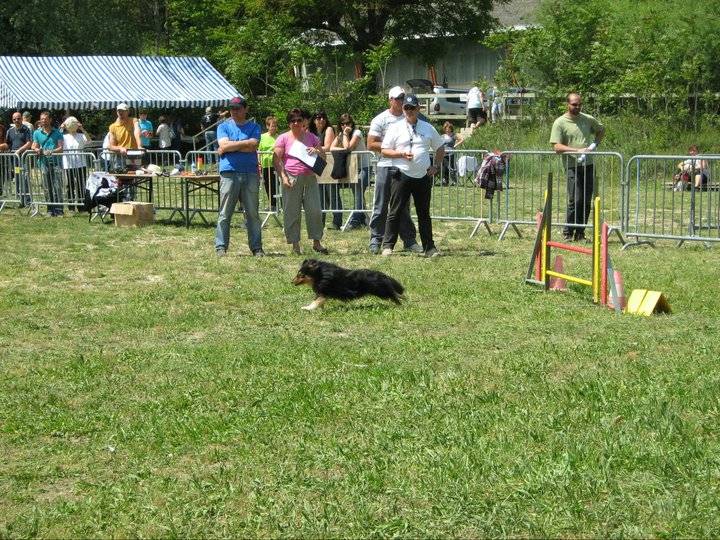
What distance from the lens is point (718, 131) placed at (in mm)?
29266

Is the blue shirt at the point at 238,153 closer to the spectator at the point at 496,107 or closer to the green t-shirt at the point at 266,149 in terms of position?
the green t-shirt at the point at 266,149

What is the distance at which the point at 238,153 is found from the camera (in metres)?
14.1

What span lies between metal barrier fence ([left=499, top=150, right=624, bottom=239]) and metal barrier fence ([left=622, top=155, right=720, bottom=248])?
333 millimetres

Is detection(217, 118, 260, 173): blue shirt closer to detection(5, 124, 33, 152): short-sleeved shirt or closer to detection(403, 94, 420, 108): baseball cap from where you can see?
detection(403, 94, 420, 108): baseball cap

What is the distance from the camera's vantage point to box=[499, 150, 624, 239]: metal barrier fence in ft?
50.9

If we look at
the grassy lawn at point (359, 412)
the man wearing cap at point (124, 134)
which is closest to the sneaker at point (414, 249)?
the grassy lawn at point (359, 412)

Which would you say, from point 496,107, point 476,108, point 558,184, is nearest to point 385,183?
point 558,184

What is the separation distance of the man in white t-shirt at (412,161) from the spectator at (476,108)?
20626 mm

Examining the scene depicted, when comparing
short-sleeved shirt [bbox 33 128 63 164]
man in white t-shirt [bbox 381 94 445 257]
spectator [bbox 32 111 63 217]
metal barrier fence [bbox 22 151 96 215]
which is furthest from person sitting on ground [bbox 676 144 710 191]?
short-sleeved shirt [bbox 33 128 63 164]

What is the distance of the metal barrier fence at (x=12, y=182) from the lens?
68.9ft

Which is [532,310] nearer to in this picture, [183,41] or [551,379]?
[551,379]

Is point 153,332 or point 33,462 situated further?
point 153,332

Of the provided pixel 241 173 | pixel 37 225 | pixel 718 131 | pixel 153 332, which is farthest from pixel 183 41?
pixel 153 332

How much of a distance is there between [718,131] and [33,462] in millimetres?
25733
